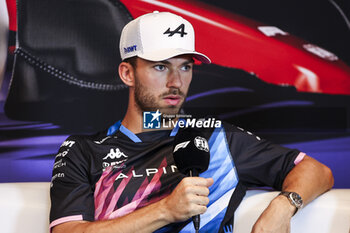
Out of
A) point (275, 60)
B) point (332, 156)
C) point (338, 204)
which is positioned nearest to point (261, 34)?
point (275, 60)

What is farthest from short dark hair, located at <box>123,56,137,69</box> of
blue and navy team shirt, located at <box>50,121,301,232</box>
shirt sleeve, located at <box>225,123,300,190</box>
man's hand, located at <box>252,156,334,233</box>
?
man's hand, located at <box>252,156,334,233</box>

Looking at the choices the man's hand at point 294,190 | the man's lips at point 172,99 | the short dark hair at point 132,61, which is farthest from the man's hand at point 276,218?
the short dark hair at point 132,61

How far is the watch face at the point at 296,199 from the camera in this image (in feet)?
4.59

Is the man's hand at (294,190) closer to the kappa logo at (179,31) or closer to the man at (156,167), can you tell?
the man at (156,167)

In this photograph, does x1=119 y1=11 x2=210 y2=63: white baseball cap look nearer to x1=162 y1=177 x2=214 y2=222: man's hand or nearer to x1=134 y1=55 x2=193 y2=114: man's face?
x1=134 y1=55 x2=193 y2=114: man's face

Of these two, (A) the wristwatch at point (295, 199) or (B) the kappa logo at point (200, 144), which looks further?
(A) the wristwatch at point (295, 199)

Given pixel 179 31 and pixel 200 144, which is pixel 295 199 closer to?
pixel 200 144

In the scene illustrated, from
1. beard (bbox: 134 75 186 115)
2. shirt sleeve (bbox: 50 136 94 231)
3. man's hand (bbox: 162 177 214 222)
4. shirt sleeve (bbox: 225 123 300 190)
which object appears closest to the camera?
man's hand (bbox: 162 177 214 222)

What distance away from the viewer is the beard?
168cm

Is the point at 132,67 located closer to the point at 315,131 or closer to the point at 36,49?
the point at 36,49

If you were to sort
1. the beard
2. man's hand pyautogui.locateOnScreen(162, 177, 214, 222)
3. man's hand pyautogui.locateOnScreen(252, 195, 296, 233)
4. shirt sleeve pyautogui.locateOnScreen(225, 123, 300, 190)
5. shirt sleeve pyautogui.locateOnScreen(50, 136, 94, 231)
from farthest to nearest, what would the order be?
the beard, shirt sleeve pyautogui.locateOnScreen(225, 123, 300, 190), shirt sleeve pyautogui.locateOnScreen(50, 136, 94, 231), man's hand pyautogui.locateOnScreen(252, 195, 296, 233), man's hand pyautogui.locateOnScreen(162, 177, 214, 222)

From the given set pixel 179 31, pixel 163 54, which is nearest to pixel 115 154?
pixel 163 54

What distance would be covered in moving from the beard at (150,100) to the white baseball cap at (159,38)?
12 cm

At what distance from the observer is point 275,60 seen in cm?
230
